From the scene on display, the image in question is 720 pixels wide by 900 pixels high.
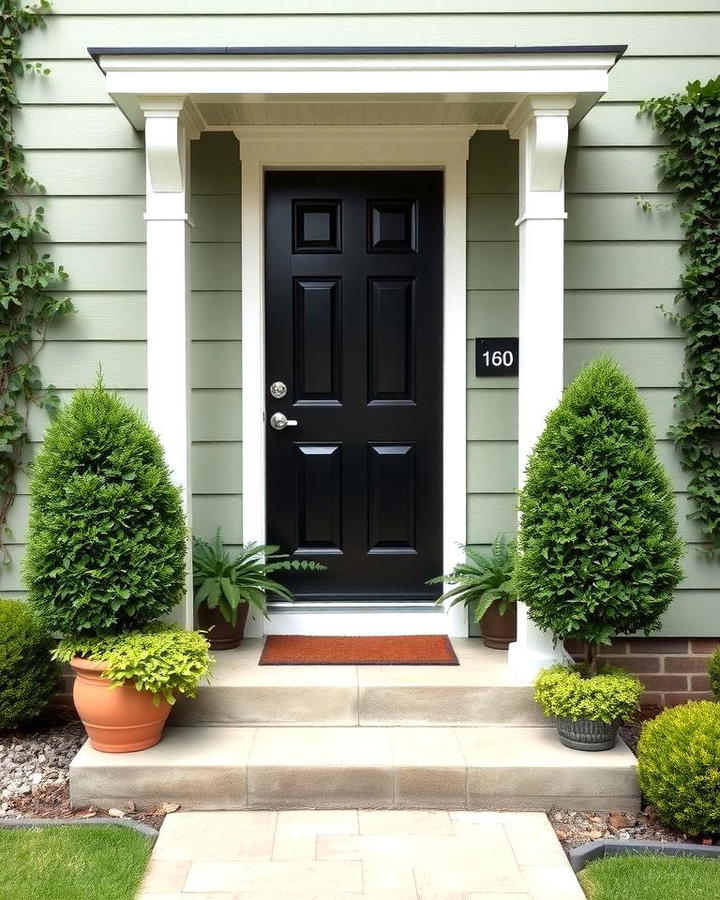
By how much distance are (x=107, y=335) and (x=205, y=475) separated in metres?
0.75

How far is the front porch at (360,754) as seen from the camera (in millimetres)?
3201

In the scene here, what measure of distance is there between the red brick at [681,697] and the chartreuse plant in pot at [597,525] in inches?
36.2

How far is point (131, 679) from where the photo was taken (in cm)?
324

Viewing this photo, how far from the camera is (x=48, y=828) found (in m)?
3.04

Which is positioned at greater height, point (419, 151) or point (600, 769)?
point (419, 151)

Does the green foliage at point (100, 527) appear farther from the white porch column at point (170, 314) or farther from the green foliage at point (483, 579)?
the green foliage at point (483, 579)

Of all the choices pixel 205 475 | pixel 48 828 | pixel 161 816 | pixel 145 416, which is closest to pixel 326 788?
pixel 161 816

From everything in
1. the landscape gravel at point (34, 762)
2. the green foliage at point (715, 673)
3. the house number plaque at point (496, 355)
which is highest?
the house number plaque at point (496, 355)

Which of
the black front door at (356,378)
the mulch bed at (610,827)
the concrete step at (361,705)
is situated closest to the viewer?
the mulch bed at (610,827)

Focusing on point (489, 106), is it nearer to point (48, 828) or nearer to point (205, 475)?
point (205, 475)

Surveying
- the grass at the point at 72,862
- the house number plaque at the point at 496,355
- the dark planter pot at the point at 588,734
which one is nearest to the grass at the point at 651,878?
the dark planter pot at the point at 588,734

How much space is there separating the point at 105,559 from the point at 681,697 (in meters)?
2.59

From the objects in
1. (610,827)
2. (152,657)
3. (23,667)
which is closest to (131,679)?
(152,657)

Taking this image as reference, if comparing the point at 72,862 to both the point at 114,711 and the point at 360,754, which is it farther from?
the point at 360,754
